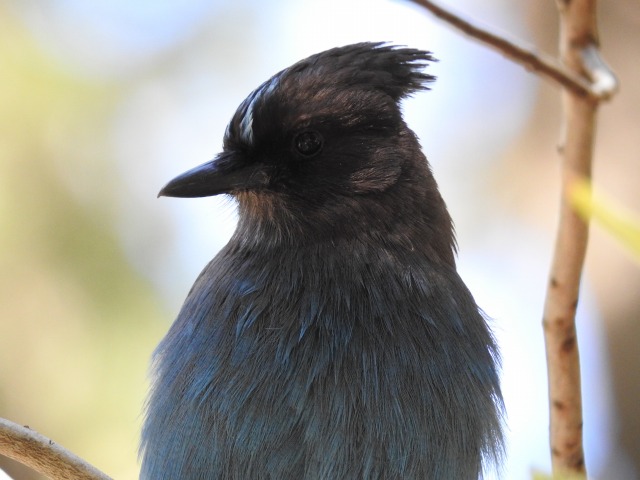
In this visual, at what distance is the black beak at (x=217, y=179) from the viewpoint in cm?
393

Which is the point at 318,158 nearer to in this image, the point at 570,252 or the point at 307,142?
the point at 307,142

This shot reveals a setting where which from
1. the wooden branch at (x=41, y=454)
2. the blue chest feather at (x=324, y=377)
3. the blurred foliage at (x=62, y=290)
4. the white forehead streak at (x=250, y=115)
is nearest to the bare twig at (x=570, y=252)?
the blue chest feather at (x=324, y=377)

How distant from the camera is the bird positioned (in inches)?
137

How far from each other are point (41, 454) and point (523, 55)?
1.68 metres

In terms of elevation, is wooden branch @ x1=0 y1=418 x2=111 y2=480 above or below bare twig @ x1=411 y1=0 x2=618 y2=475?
below

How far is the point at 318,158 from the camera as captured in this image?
13.0ft

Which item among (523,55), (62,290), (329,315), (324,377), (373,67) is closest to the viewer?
(523,55)

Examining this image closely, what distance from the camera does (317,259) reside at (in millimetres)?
3945

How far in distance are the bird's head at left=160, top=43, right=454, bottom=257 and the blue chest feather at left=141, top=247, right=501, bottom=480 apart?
178 millimetres

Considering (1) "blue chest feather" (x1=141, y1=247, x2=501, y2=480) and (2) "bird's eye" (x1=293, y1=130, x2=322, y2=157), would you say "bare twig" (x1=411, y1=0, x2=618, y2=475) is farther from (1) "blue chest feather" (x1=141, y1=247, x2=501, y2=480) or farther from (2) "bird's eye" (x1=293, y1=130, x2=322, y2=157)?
(2) "bird's eye" (x1=293, y1=130, x2=322, y2=157)

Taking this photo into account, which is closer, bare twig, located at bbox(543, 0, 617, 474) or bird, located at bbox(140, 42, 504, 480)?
bare twig, located at bbox(543, 0, 617, 474)

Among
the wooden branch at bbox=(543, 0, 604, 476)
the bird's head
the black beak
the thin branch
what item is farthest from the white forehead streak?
the thin branch

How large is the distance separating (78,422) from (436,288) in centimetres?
310

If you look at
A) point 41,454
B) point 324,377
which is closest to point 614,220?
point 41,454
